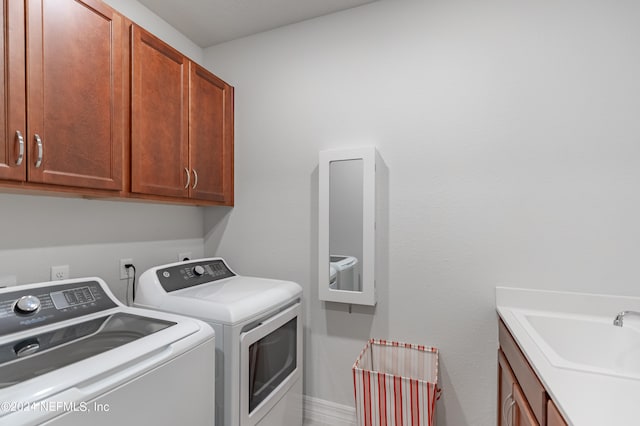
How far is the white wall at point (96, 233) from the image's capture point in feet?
4.42

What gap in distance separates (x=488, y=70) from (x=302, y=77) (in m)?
1.10

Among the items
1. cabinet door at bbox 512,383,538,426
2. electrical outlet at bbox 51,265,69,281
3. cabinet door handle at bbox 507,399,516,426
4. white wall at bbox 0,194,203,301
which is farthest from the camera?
electrical outlet at bbox 51,265,69,281

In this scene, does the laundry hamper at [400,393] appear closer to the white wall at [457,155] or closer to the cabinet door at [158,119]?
→ the white wall at [457,155]

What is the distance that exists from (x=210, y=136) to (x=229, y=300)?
1129 mm

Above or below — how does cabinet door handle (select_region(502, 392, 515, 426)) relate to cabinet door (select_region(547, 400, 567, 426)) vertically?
below

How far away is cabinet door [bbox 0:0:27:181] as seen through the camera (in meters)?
1.06

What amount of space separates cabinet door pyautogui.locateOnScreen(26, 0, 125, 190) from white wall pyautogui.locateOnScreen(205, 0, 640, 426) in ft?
3.03

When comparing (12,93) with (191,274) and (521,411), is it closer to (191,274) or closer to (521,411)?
(191,274)

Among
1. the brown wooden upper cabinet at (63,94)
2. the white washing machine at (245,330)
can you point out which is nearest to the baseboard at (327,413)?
the white washing machine at (245,330)

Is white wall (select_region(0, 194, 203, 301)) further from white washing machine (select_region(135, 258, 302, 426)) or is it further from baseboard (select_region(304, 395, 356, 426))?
baseboard (select_region(304, 395, 356, 426))

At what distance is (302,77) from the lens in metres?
2.06

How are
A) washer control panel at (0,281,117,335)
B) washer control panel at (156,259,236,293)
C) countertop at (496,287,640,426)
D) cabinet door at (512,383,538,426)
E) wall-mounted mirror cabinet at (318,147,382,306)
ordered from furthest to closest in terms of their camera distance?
1. wall-mounted mirror cabinet at (318,147,382,306)
2. washer control panel at (156,259,236,293)
3. washer control panel at (0,281,117,335)
4. cabinet door at (512,383,538,426)
5. countertop at (496,287,640,426)

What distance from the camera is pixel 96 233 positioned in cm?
164

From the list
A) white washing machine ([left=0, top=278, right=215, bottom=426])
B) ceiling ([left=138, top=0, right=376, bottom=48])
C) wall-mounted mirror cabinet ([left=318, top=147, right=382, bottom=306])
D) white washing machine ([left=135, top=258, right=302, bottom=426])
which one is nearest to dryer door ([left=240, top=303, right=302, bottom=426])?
white washing machine ([left=135, top=258, right=302, bottom=426])
